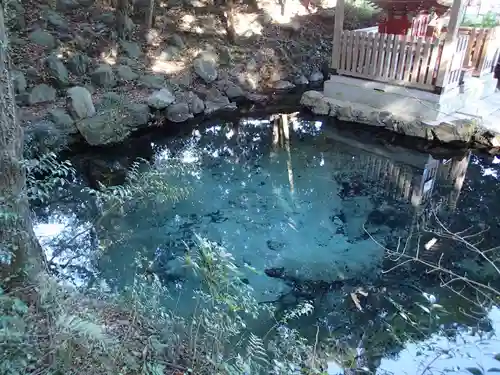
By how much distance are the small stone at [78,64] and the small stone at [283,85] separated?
4727 millimetres

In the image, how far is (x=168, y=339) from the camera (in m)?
3.01

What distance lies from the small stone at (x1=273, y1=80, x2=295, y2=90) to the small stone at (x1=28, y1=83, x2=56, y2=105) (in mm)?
5469

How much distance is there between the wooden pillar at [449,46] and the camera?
7147 millimetres

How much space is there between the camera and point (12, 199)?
277 centimetres

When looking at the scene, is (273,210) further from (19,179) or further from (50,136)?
(50,136)

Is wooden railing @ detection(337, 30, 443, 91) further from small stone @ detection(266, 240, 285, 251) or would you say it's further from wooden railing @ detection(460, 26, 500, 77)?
small stone @ detection(266, 240, 285, 251)

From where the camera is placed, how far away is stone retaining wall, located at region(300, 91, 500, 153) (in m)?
7.64

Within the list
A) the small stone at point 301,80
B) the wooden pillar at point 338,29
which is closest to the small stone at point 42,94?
the wooden pillar at point 338,29

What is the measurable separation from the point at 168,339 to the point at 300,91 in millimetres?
9096

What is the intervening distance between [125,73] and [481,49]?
295 inches

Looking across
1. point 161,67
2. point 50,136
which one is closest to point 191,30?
point 161,67

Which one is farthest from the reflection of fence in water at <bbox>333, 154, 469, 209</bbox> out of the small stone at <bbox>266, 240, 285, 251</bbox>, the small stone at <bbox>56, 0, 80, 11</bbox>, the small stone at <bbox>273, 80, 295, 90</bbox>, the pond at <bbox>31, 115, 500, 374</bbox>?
the small stone at <bbox>56, 0, 80, 11</bbox>

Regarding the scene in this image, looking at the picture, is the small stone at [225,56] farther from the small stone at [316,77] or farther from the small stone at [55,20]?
the small stone at [55,20]

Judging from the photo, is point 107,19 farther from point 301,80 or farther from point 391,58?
point 391,58
